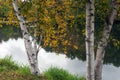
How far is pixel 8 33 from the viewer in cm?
6775

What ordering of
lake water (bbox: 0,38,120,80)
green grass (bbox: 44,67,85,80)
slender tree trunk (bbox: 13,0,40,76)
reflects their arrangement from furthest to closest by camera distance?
lake water (bbox: 0,38,120,80) < green grass (bbox: 44,67,85,80) < slender tree trunk (bbox: 13,0,40,76)

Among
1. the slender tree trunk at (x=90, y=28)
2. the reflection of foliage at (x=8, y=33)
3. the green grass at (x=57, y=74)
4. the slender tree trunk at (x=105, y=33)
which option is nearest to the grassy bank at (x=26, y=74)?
the green grass at (x=57, y=74)

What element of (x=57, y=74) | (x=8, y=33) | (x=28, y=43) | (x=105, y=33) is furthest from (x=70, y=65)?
(x=8, y=33)

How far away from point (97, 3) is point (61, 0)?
2417 mm

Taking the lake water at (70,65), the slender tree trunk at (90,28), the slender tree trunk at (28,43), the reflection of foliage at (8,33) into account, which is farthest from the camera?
the reflection of foliage at (8,33)

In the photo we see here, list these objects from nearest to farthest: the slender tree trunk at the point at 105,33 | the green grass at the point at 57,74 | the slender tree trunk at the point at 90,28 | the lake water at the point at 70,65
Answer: the slender tree trunk at the point at 90,28 < the slender tree trunk at the point at 105,33 < the green grass at the point at 57,74 < the lake water at the point at 70,65

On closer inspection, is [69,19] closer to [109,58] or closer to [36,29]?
[36,29]

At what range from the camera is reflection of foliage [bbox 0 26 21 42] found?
62.5m

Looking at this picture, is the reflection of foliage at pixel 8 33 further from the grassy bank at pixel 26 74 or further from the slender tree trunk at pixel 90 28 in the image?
the slender tree trunk at pixel 90 28

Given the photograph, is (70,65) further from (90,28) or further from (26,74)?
(90,28)

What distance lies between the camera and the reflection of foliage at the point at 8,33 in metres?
62.5

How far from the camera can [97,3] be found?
13.9 metres

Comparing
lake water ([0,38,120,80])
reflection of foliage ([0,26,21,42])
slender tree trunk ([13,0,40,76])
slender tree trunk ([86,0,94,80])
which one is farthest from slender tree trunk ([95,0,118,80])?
reflection of foliage ([0,26,21,42])

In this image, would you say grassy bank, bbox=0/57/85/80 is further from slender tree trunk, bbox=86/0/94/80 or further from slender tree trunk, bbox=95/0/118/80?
slender tree trunk, bbox=86/0/94/80
